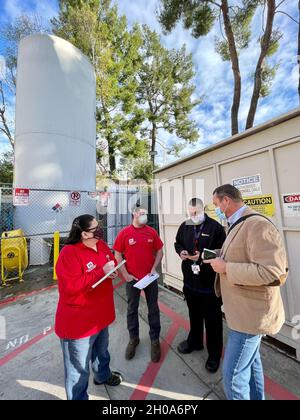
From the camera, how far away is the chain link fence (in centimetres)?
615

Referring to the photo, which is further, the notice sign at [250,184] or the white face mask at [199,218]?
the notice sign at [250,184]

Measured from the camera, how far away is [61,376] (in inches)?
93.5

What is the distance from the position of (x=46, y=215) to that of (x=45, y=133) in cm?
298

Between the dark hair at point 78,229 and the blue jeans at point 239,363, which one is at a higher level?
the dark hair at point 78,229

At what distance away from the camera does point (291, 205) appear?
8.42ft

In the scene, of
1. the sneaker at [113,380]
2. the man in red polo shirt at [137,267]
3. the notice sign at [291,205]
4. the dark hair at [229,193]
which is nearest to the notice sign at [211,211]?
the notice sign at [291,205]

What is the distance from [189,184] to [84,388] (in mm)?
3441

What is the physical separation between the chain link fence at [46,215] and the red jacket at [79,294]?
16.0ft

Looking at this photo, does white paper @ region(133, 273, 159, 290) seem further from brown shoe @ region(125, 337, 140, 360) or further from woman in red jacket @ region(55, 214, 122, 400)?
brown shoe @ region(125, 337, 140, 360)

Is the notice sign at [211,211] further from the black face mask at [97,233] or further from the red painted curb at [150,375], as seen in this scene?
the black face mask at [97,233]

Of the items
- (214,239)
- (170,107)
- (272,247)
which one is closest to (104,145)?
(170,107)

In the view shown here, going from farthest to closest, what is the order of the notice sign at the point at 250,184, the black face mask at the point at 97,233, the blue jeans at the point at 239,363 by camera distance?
the notice sign at the point at 250,184 < the black face mask at the point at 97,233 < the blue jeans at the point at 239,363

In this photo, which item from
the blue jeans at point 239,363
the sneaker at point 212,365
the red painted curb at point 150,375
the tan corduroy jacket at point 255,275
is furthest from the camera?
the sneaker at point 212,365

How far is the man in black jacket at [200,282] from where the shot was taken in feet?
7.91
